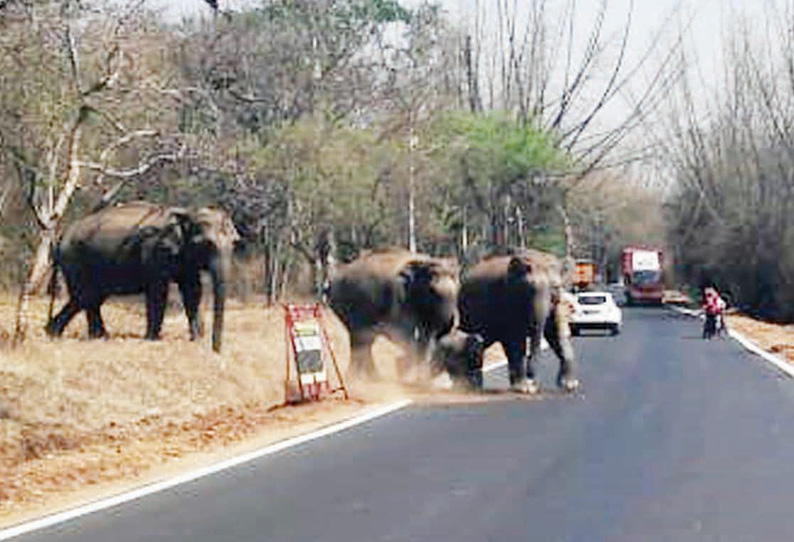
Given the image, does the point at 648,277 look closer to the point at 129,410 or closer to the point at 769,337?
the point at 769,337

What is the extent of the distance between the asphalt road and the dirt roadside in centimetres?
98

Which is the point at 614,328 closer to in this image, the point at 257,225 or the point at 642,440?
the point at 257,225

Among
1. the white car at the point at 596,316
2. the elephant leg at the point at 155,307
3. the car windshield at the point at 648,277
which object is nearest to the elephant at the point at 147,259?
the elephant leg at the point at 155,307

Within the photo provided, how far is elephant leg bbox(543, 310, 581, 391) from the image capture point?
2741 cm

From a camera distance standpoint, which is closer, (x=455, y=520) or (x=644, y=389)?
(x=455, y=520)

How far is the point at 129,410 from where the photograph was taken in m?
21.9

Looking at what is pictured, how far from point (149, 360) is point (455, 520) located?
1252cm

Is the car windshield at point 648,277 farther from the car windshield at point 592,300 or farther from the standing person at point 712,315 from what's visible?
the standing person at point 712,315

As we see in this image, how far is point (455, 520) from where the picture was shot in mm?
12781

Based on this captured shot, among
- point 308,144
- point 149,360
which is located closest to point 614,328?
point 308,144

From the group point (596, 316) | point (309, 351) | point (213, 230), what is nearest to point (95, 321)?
point (213, 230)

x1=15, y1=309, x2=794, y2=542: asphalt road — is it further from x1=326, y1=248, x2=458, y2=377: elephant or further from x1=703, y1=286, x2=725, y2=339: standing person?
x1=703, y1=286, x2=725, y2=339: standing person

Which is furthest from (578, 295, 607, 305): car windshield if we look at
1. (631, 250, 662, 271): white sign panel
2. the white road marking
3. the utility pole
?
(631, 250, 662, 271): white sign panel

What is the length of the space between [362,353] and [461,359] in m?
2.07
